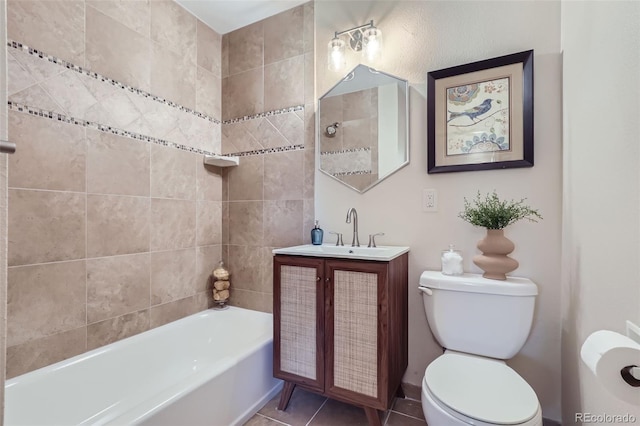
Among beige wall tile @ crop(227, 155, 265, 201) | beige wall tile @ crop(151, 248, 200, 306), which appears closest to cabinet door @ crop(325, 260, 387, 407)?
beige wall tile @ crop(227, 155, 265, 201)

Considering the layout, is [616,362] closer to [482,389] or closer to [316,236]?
[482,389]

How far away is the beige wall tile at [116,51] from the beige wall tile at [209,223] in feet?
2.90

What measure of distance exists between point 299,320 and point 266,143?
1315 mm

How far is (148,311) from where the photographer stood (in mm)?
1803

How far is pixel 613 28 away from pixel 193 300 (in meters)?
2.53

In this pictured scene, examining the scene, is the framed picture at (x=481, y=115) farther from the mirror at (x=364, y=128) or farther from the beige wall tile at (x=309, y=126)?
the beige wall tile at (x=309, y=126)

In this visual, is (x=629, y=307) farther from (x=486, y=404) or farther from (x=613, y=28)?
Answer: (x=613, y=28)

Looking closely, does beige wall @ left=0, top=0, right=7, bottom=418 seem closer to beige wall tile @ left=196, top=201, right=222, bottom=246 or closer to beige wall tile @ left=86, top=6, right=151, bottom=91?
beige wall tile @ left=86, top=6, right=151, bottom=91

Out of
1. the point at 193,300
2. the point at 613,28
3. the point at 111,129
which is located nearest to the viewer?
the point at 613,28

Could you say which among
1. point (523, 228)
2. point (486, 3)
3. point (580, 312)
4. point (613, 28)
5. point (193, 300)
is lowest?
point (193, 300)

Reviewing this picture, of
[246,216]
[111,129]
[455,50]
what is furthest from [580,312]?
[111,129]

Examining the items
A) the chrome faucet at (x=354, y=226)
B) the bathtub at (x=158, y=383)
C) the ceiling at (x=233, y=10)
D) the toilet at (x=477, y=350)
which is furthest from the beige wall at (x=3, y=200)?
the ceiling at (x=233, y=10)

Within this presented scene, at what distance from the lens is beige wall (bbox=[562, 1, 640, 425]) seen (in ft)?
2.51

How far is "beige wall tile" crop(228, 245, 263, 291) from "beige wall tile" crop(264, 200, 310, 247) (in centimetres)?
16
